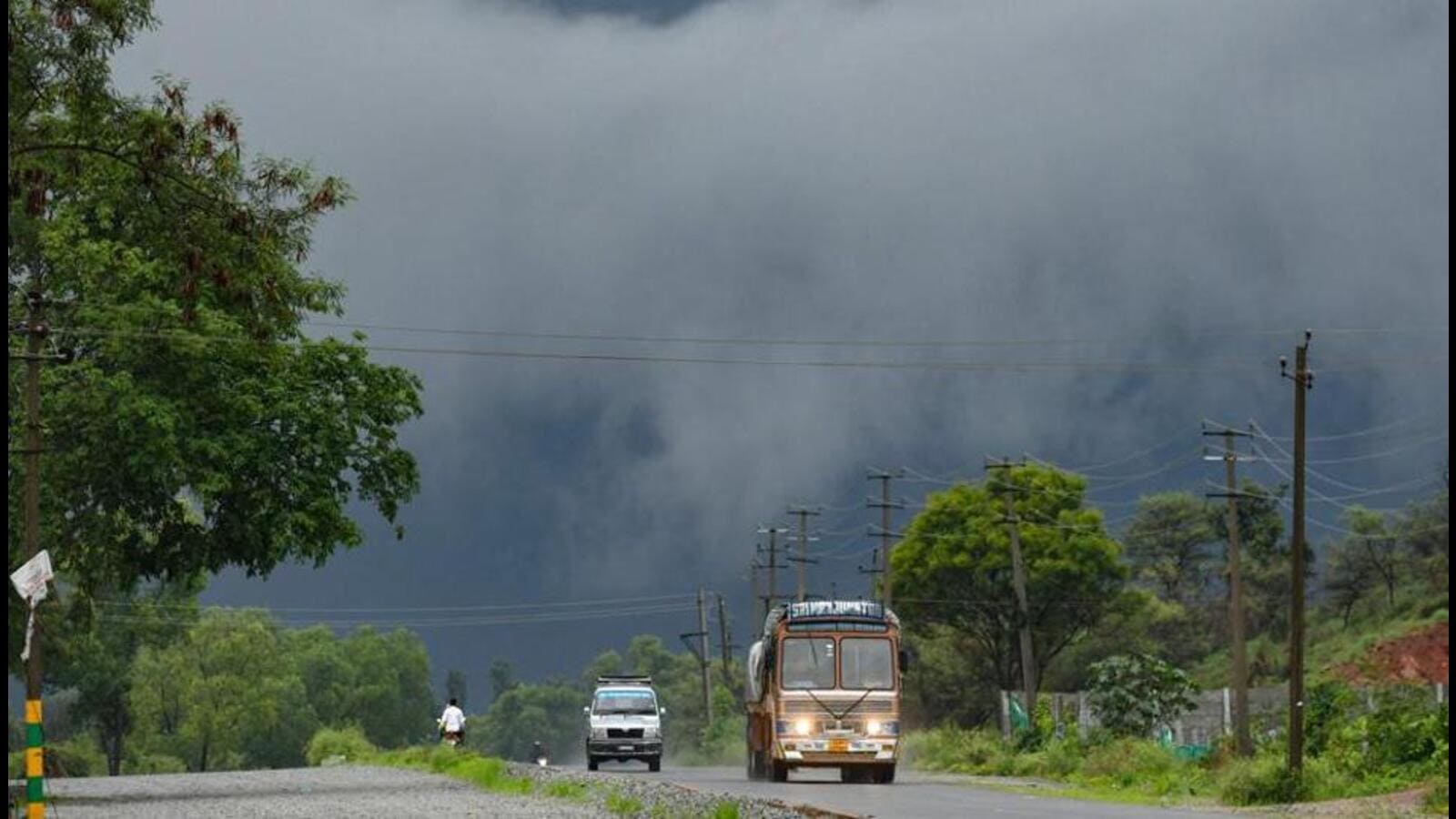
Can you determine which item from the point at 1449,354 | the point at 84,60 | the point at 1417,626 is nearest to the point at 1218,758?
the point at 84,60

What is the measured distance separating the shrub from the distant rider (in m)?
17.8

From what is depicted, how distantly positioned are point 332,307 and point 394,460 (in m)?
3.97

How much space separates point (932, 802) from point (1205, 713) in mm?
38280

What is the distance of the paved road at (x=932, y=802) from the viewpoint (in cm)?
3123

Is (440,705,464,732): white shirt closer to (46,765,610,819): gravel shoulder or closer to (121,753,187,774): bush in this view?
(46,765,610,819): gravel shoulder

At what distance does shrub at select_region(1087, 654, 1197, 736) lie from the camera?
6419cm

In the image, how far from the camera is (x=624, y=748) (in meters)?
67.5

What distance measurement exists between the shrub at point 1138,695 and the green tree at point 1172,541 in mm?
77705

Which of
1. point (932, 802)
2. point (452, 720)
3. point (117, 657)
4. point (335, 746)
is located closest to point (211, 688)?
point (117, 657)

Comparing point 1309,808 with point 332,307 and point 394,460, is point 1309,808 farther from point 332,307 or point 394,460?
point 332,307

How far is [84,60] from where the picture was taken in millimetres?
25000

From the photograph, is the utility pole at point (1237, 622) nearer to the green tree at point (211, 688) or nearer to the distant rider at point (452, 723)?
the distant rider at point (452, 723)

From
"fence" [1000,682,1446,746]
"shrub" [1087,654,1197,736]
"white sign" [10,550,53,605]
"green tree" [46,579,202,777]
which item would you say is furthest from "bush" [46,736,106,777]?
"white sign" [10,550,53,605]

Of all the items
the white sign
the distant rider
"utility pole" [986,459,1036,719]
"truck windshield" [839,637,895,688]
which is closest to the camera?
the white sign
